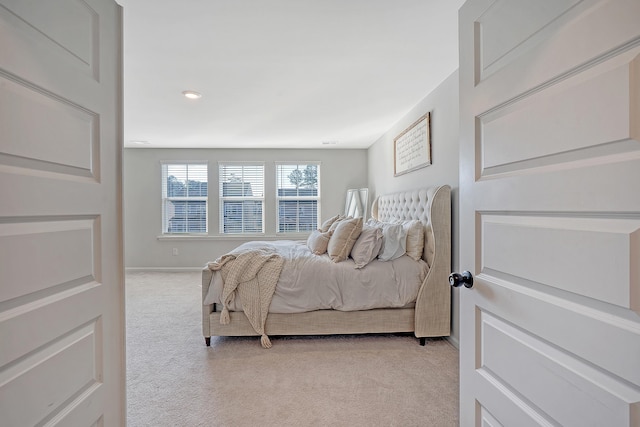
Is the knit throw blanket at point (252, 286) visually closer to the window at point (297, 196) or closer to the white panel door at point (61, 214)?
the white panel door at point (61, 214)

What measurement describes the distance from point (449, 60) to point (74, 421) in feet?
9.68

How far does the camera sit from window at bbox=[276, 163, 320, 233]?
19.2ft

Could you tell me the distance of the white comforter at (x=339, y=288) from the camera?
260cm

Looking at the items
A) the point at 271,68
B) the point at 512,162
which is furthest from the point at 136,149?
the point at 512,162

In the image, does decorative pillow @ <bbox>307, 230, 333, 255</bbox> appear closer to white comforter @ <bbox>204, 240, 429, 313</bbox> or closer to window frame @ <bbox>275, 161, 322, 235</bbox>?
white comforter @ <bbox>204, 240, 429, 313</bbox>

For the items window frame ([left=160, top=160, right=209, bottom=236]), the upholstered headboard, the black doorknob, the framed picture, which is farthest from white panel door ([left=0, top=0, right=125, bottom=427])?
window frame ([left=160, top=160, right=209, bottom=236])

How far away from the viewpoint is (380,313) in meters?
2.66

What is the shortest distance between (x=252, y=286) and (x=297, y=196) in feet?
11.3

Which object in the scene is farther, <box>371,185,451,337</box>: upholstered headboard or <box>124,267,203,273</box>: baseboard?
<box>124,267,203,273</box>: baseboard

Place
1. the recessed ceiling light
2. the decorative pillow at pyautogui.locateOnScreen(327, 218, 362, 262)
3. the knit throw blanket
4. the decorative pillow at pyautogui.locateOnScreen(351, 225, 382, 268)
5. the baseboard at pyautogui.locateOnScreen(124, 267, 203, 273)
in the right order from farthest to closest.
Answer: the baseboard at pyautogui.locateOnScreen(124, 267, 203, 273), the recessed ceiling light, the decorative pillow at pyautogui.locateOnScreen(327, 218, 362, 262), the decorative pillow at pyautogui.locateOnScreen(351, 225, 382, 268), the knit throw blanket

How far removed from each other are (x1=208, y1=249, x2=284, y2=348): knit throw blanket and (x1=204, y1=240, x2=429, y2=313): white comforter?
5cm

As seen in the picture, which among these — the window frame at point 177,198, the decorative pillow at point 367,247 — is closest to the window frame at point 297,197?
the window frame at point 177,198

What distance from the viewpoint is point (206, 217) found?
19.0 feet

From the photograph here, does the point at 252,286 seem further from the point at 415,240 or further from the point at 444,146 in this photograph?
the point at 444,146
